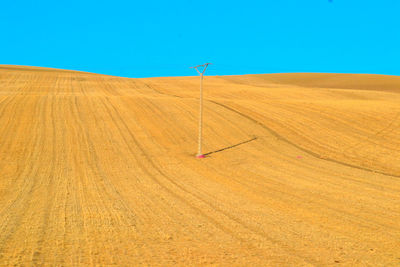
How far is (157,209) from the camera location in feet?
31.2

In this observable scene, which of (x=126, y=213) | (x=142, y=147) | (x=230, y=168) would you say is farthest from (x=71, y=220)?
(x=142, y=147)

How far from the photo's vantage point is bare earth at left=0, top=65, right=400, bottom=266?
6.78 meters

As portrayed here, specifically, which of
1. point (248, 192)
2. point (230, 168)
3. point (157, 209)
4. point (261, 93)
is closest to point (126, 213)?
point (157, 209)

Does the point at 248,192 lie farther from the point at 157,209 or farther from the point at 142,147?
the point at 142,147

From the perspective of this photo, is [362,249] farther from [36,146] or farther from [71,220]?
[36,146]

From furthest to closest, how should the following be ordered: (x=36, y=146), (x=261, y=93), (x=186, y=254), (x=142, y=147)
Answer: (x=261, y=93), (x=142, y=147), (x=36, y=146), (x=186, y=254)

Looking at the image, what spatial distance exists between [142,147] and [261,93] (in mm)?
23699

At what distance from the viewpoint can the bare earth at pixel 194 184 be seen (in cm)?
678

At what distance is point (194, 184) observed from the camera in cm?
1268

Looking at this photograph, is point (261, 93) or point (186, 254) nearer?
point (186, 254)

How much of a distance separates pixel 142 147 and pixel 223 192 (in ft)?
27.8

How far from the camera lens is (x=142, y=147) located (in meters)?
19.0

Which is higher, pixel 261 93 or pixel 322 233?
pixel 261 93

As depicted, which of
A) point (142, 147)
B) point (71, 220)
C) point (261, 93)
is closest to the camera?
point (71, 220)
